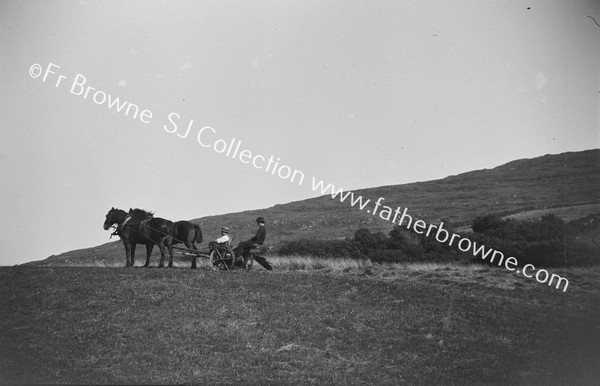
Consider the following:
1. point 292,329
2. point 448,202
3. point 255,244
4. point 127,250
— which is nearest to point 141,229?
point 127,250

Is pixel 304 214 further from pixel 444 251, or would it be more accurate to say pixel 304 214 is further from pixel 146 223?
pixel 146 223

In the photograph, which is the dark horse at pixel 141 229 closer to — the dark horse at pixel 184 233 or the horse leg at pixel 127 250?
the horse leg at pixel 127 250

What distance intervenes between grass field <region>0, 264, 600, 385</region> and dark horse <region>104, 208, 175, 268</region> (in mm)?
2290

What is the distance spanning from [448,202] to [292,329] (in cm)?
4810

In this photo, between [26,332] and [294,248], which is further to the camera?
[294,248]

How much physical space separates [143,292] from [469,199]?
48.8 meters

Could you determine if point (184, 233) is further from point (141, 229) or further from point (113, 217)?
point (113, 217)

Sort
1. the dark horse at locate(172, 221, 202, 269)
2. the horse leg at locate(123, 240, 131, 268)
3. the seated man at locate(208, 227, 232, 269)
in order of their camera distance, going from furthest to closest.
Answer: the horse leg at locate(123, 240, 131, 268) → the dark horse at locate(172, 221, 202, 269) → the seated man at locate(208, 227, 232, 269)

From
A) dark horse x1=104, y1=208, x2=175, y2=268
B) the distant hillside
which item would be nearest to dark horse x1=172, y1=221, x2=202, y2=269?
dark horse x1=104, y1=208, x2=175, y2=268

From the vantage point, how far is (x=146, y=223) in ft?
68.0

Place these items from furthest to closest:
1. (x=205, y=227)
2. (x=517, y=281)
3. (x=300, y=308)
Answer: (x=205, y=227) < (x=517, y=281) < (x=300, y=308)

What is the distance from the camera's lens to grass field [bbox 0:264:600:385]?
38.9 ft

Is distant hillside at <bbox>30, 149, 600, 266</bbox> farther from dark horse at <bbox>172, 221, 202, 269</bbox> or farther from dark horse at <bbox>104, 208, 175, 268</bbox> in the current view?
dark horse at <bbox>172, 221, 202, 269</bbox>

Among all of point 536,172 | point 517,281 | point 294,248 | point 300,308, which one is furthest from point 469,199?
point 300,308
